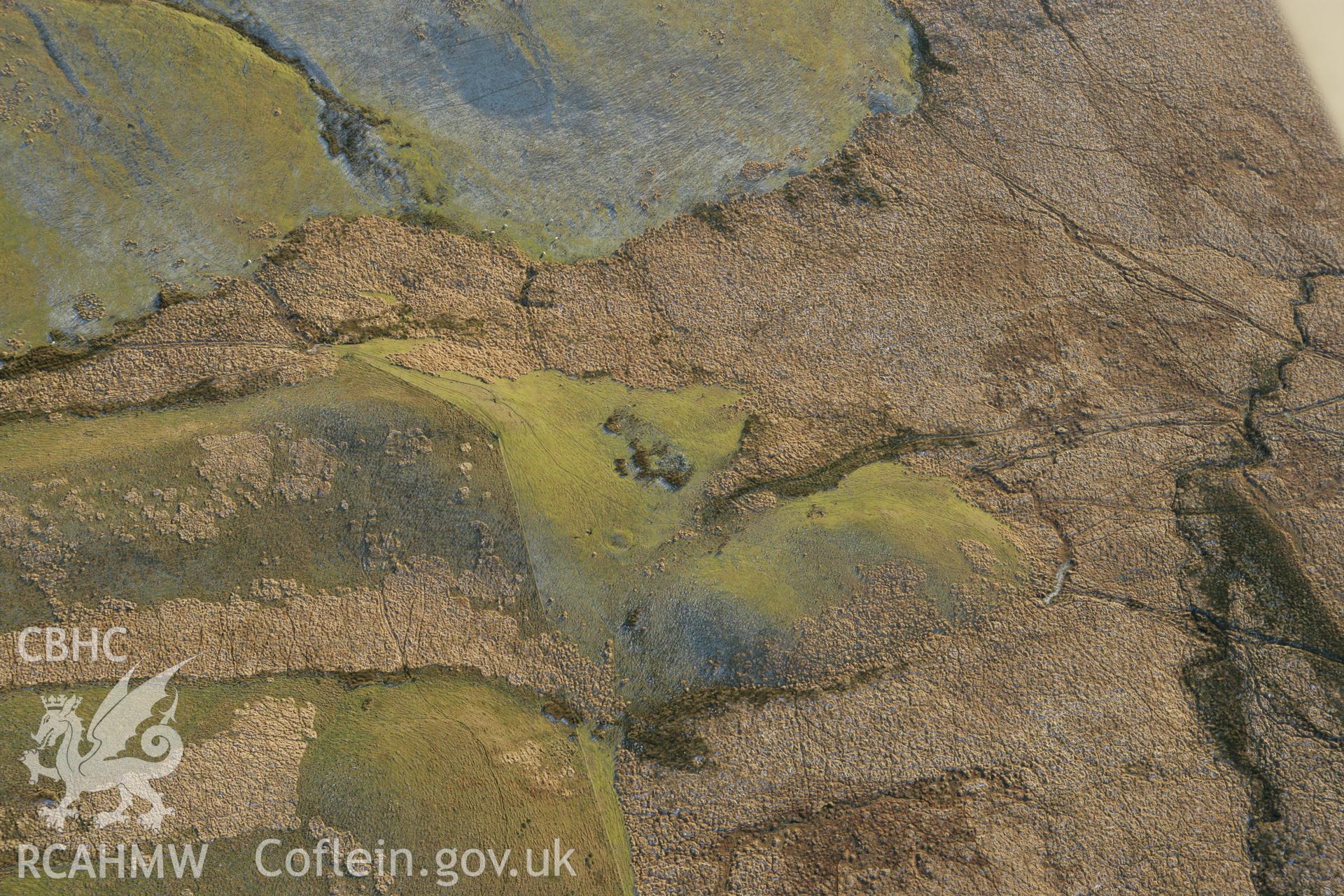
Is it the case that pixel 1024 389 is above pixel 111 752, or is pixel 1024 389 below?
below

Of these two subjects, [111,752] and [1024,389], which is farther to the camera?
[1024,389]

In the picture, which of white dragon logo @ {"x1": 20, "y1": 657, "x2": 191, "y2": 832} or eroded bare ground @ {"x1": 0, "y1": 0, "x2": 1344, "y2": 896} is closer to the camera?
white dragon logo @ {"x1": 20, "y1": 657, "x2": 191, "y2": 832}

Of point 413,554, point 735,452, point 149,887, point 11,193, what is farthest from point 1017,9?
point 149,887

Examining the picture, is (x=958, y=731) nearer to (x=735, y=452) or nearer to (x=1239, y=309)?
(x=735, y=452)
